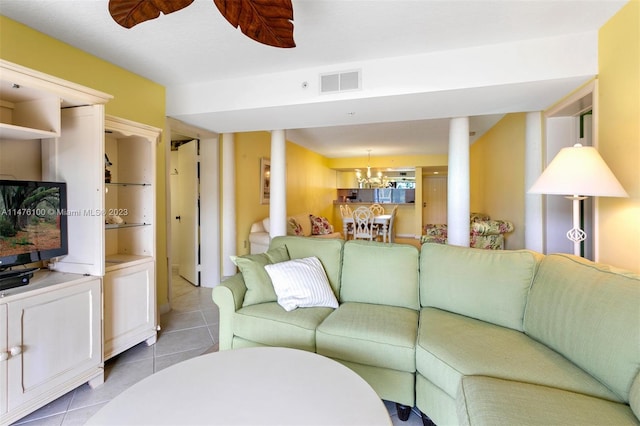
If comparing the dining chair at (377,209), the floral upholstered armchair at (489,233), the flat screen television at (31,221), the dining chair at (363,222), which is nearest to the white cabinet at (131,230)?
the flat screen television at (31,221)

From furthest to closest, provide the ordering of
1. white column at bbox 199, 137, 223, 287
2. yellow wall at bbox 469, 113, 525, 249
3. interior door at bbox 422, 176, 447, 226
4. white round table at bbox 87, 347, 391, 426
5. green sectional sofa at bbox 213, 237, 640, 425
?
interior door at bbox 422, 176, 447, 226 < white column at bbox 199, 137, 223, 287 < yellow wall at bbox 469, 113, 525, 249 < green sectional sofa at bbox 213, 237, 640, 425 < white round table at bbox 87, 347, 391, 426

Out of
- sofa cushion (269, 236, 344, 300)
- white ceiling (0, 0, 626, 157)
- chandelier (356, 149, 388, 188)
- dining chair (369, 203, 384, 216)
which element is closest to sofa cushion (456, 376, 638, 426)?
sofa cushion (269, 236, 344, 300)

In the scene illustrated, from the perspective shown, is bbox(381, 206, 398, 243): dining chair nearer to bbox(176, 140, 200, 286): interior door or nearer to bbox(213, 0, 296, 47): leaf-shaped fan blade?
bbox(176, 140, 200, 286): interior door

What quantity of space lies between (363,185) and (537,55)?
7373mm

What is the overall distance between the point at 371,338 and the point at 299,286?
63cm

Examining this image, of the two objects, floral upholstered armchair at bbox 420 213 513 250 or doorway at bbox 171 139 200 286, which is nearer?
floral upholstered armchair at bbox 420 213 513 250

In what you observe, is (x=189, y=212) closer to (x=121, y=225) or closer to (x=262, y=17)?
(x=121, y=225)

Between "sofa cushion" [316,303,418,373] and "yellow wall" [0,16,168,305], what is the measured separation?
2.24 meters

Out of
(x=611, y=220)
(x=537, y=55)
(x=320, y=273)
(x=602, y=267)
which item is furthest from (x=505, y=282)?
(x=537, y=55)

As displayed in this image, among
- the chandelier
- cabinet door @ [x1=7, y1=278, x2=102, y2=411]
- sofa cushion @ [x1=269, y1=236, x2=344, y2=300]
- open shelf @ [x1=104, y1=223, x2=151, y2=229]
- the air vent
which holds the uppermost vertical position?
the air vent

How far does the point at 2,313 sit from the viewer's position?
1.48 metres

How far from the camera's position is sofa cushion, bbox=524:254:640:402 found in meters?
1.16

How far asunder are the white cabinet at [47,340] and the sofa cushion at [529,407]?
7.01 feet

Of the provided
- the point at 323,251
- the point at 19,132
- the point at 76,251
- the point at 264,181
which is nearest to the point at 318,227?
the point at 264,181
